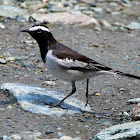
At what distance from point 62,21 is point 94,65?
241 inches

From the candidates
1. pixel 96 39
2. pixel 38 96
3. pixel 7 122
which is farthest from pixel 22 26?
pixel 7 122

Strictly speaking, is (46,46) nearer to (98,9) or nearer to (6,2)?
(6,2)

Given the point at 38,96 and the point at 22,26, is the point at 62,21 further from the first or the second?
the point at 38,96

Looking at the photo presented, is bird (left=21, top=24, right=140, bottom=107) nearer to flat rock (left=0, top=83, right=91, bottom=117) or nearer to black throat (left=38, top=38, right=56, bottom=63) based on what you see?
→ black throat (left=38, top=38, right=56, bottom=63)

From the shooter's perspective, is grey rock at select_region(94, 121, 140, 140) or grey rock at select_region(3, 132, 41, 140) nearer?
grey rock at select_region(94, 121, 140, 140)

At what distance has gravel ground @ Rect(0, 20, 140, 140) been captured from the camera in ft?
19.0

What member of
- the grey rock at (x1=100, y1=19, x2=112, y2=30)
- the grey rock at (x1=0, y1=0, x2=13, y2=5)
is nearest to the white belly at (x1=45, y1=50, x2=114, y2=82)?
the grey rock at (x1=100, y1=19, x2=112, y2=30)

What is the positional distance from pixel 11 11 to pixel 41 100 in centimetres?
638

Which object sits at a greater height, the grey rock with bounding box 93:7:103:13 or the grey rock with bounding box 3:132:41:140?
the grey rock with bounding box 3:132:41:140

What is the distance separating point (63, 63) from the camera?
613 centimetres

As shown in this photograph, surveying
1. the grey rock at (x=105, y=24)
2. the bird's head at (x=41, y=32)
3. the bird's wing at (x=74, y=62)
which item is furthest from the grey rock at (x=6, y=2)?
the bird's wing at (x=74, y=62)

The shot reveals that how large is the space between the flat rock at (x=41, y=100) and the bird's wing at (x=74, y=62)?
82cm

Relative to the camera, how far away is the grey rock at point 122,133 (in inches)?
190

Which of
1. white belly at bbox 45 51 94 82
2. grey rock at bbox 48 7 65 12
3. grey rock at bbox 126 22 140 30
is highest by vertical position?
white belly at bbox 45 51 94 82
